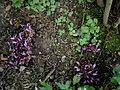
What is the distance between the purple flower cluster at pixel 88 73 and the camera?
3.05 metres

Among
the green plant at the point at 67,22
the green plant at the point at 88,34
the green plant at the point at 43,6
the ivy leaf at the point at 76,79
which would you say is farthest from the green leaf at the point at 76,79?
the green plant at the point at 43,6

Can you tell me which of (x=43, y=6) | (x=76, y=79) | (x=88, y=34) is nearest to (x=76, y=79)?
(x=76, y=79)

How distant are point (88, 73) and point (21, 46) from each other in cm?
64

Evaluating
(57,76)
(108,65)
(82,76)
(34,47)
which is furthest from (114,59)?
(34,47)

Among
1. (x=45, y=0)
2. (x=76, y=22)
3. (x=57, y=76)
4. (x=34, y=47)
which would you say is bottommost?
(x=57, y=76)

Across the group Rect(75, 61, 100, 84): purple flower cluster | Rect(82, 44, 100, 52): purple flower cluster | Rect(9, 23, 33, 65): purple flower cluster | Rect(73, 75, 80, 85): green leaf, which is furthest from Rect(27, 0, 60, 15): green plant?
Rect(73, 75, 80, 85): green leaf

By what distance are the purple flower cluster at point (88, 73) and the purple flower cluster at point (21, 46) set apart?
0.46 meters

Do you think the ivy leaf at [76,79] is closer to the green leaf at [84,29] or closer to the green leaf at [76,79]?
the green leaf at [76,79]

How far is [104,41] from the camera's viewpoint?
3.17 metres

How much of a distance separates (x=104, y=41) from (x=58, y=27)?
44 centimetres

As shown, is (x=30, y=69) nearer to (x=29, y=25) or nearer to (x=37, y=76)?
(x=37, y=76)

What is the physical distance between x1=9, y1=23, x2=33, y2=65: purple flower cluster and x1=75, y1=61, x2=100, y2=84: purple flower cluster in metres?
0.46

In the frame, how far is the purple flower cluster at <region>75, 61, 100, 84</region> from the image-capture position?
3.05 m

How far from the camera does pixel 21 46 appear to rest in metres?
3.13
